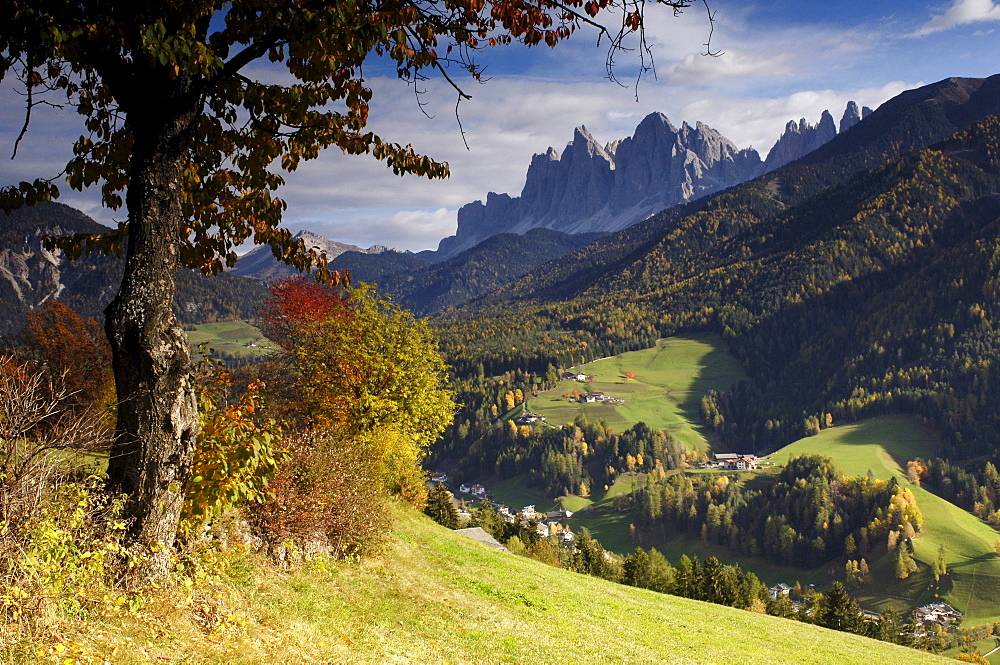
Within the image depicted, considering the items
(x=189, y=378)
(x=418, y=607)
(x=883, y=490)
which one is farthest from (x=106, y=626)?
(x=883, y=490)

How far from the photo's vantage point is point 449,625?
1279 cm

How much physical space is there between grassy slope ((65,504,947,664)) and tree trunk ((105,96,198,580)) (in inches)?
59.7

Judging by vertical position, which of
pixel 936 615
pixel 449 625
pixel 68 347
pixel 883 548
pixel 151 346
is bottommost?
pixel 936 615

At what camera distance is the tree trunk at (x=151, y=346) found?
280 inches

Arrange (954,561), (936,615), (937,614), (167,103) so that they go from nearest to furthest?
(167,103) → (936,615) → (937,614) → (954,561)

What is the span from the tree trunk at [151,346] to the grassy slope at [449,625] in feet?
4.98

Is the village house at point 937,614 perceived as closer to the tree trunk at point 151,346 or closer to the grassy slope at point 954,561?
the grassy slope at point 954,561

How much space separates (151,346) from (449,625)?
28.9 feet

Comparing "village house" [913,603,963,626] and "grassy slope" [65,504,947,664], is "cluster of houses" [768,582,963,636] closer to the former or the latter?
"village house" [913,603,963,626]

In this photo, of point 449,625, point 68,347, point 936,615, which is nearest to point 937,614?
point 936,615

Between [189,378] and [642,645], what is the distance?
12990mm

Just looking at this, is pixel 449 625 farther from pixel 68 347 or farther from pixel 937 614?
pixel 937 614

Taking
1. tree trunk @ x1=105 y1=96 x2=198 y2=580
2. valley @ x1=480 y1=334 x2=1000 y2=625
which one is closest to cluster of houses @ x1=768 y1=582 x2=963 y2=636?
valley @ x1=480 y1=334 x2=1000 y2=625

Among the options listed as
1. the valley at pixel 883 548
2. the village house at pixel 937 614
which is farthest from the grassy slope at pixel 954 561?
the village house at pixel 937 614
